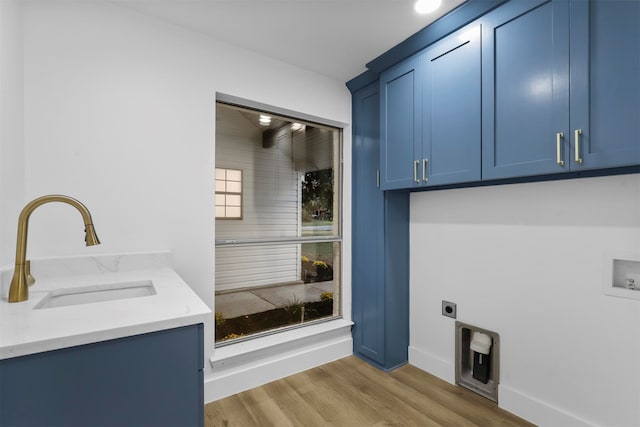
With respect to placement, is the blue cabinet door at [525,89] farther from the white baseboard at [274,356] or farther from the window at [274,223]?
the white baseboard at [274,356]

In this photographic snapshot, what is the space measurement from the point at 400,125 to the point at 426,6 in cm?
70

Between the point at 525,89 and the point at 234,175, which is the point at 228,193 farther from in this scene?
the point at 525,89

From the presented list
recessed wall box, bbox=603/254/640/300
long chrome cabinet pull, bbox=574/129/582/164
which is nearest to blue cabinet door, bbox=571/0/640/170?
long chrome cabinet pull, bbox=574/129/582/164

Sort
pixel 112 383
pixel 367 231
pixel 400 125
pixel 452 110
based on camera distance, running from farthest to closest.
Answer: pixel 367 231 → pixel 400 125 → pixel 452 110 → pixel 112 383

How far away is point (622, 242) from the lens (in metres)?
1.49

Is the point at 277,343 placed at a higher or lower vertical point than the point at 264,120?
lower

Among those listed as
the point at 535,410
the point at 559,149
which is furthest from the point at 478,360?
the point at 559,149

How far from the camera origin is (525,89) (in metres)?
1.52

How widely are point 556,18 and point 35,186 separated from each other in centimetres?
262

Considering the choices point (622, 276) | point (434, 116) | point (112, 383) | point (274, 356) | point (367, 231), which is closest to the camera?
point (112, 383)

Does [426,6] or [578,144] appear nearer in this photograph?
[578,144]

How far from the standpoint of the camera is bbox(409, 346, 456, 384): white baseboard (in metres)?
2.22

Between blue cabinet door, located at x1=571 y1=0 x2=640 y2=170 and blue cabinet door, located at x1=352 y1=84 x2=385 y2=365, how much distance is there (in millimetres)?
1295

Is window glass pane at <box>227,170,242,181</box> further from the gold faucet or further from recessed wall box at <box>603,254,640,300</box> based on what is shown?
recessed wall box at <box>603,254,640,300</box>
